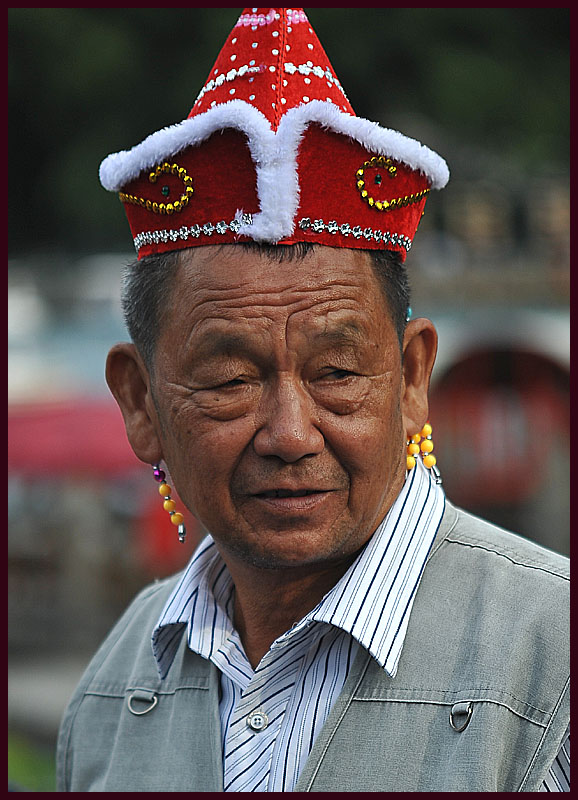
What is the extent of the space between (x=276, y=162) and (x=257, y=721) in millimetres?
1139

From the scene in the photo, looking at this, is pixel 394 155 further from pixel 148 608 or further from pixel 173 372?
pixel 148 608

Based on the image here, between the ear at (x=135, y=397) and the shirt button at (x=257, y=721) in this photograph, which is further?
the ear at (x=135, y=397)

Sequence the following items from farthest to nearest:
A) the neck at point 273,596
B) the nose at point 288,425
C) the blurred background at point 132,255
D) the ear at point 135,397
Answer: the blurred background at point 132,255
the ear at point 135,397
the neck at point 273,596
the nose at point 288,425

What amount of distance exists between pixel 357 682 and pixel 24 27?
16.1 m

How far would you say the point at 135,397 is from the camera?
2205 millimetres

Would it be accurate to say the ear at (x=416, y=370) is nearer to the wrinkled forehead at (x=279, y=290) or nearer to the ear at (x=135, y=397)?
the wrinkled forehead at (x=279, y=290)

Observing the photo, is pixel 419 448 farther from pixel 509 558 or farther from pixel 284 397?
pixel 284 397

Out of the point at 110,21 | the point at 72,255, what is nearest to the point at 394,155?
the point at 72,255

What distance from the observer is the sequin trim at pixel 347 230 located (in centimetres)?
186

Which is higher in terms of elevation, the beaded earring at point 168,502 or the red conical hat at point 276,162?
the red conical hat at point 276,162

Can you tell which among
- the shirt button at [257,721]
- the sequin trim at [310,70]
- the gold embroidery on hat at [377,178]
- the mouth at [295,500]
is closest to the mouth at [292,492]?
the mouth at [295,500]

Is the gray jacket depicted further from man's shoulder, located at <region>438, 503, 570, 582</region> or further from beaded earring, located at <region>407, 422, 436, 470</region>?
beaded earring, located at <region>407, 422, 436, 470</region>

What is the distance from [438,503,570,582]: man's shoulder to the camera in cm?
191

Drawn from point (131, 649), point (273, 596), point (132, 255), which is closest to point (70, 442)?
point (132, 255)
